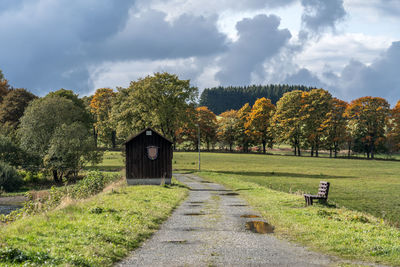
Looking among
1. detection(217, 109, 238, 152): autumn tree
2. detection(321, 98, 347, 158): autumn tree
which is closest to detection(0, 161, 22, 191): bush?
detection(321, 98, 347, 158): autumn tree

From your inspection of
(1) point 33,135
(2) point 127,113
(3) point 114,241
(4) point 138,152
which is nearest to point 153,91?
(2) point 127,113

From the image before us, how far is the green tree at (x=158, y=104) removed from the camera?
57156 millimetres

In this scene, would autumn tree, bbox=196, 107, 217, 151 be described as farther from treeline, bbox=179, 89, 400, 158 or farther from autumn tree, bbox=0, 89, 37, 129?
autumn tree, bbox=0, 89, 37, 129

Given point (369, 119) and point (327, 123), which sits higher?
point (369, 119)

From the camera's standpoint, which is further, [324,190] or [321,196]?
[324,190]

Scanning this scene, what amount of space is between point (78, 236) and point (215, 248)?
408 cm

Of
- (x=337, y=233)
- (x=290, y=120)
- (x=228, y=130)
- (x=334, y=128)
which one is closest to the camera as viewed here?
(x=337, y=233)

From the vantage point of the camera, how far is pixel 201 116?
111625mm

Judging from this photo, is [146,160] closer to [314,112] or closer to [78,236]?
[78,236]

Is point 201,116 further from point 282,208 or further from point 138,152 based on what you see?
point 282,208

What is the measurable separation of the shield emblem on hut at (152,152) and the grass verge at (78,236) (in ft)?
63.7

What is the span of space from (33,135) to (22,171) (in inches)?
199

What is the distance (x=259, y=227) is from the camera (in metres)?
15.0

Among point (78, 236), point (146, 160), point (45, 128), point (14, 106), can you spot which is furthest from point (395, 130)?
point (78, 236)
